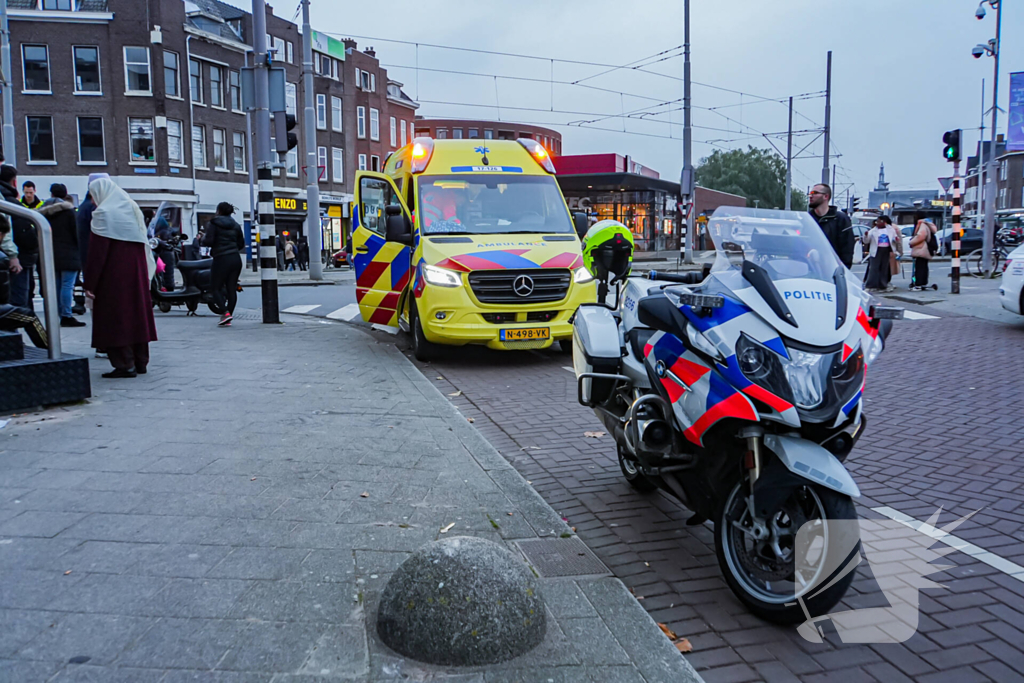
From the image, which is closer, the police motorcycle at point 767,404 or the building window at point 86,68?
the police motorcycle at point 767,404

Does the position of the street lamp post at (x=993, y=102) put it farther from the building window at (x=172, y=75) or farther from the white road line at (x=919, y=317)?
the building window at (x=172, y=75)

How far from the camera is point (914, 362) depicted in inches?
364

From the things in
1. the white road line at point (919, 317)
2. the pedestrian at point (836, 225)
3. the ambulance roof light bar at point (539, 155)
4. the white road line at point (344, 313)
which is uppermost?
the ambulance roof light bar at point (539, 155)


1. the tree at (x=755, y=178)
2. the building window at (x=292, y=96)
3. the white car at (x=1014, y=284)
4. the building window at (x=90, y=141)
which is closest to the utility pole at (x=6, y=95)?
the building window at (x=90, y=141)

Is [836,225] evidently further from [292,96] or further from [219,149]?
[292,96]

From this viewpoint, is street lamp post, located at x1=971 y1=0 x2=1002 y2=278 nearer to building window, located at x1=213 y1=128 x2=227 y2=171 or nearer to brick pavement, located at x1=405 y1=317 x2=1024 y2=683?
brick pavement, located at x1=405 y1=317 x2=1024 y2=683

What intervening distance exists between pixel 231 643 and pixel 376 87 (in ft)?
192

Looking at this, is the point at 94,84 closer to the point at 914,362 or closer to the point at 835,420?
the point at 914,362

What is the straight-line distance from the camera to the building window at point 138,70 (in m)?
38.0

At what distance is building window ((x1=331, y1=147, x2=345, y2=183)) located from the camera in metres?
53.1

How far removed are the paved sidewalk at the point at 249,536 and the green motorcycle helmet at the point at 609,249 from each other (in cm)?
331

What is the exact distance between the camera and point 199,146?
41.0m

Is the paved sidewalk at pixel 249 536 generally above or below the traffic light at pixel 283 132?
below

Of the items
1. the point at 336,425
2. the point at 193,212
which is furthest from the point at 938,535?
the point at 193,212
